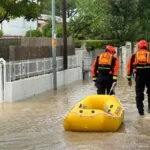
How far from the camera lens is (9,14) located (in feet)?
74.5

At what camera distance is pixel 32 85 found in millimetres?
17891

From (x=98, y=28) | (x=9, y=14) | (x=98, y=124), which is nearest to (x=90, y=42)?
(x=98, y=28)

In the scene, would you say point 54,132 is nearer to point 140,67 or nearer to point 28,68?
point 140,67

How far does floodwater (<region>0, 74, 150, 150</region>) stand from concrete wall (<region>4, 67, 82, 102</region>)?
2.19 feet

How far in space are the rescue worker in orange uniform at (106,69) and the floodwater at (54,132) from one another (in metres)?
0.95

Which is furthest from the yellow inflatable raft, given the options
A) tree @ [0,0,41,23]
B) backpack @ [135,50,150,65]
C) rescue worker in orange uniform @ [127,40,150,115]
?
tree @ [0,0,41,23]

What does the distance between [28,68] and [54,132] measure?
27.8ft

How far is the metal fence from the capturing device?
16.2 meters

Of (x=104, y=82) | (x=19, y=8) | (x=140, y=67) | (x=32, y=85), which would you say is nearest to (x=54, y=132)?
(x=104, y=82)

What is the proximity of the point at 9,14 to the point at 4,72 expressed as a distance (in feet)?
24.6

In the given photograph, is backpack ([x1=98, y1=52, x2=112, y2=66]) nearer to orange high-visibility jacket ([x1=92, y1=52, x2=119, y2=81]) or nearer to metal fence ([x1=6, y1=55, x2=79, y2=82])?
orange high-visibility jacket ([x1=92, y1=52, x2=119, y2=81])

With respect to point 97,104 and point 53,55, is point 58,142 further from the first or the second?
point 53,55

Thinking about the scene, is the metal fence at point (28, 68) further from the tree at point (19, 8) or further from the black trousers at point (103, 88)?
the black trousers at point (103, 88)

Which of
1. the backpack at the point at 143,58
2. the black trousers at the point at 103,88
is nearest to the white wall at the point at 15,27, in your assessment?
the black trousers at the point at 103,88
